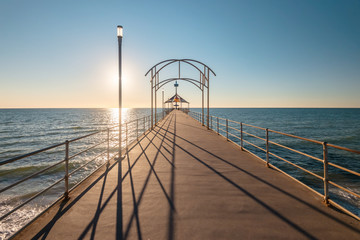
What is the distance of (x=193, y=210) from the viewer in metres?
2.77

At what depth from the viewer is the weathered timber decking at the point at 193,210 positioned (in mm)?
2289

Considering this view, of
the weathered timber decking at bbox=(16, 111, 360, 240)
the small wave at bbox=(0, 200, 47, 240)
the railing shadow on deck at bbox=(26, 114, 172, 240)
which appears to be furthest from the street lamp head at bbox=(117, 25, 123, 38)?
the small wave at bbox=(0, 200, 47, 240)

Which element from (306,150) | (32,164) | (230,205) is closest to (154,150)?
(230,205)

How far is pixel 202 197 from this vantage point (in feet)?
10.4

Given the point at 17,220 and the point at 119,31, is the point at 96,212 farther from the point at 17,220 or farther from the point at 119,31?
the point at 119,31

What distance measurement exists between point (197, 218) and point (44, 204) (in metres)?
5.43

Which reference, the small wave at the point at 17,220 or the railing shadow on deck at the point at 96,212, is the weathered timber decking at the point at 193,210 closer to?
the railing shadow on deck at the point at 96,212

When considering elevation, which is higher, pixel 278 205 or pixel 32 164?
pixel 278 205

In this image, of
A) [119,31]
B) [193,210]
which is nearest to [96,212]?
[193,210]

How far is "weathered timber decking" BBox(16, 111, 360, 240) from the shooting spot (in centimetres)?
229

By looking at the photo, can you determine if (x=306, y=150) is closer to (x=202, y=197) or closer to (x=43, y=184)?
(x=202, y=197)

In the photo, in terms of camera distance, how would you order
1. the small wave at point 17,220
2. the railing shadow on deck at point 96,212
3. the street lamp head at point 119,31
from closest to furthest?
1. the railing shadow on deck at point 96,212
2. the small wave at point 17,220
3. the street lamp head at point 119,31

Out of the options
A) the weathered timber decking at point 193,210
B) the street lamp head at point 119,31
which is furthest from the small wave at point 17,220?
the street lamp head at point 119,31

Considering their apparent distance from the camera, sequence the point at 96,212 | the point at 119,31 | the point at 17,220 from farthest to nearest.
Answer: the point at 119,31, the point at 17,220, the point at 96,212
